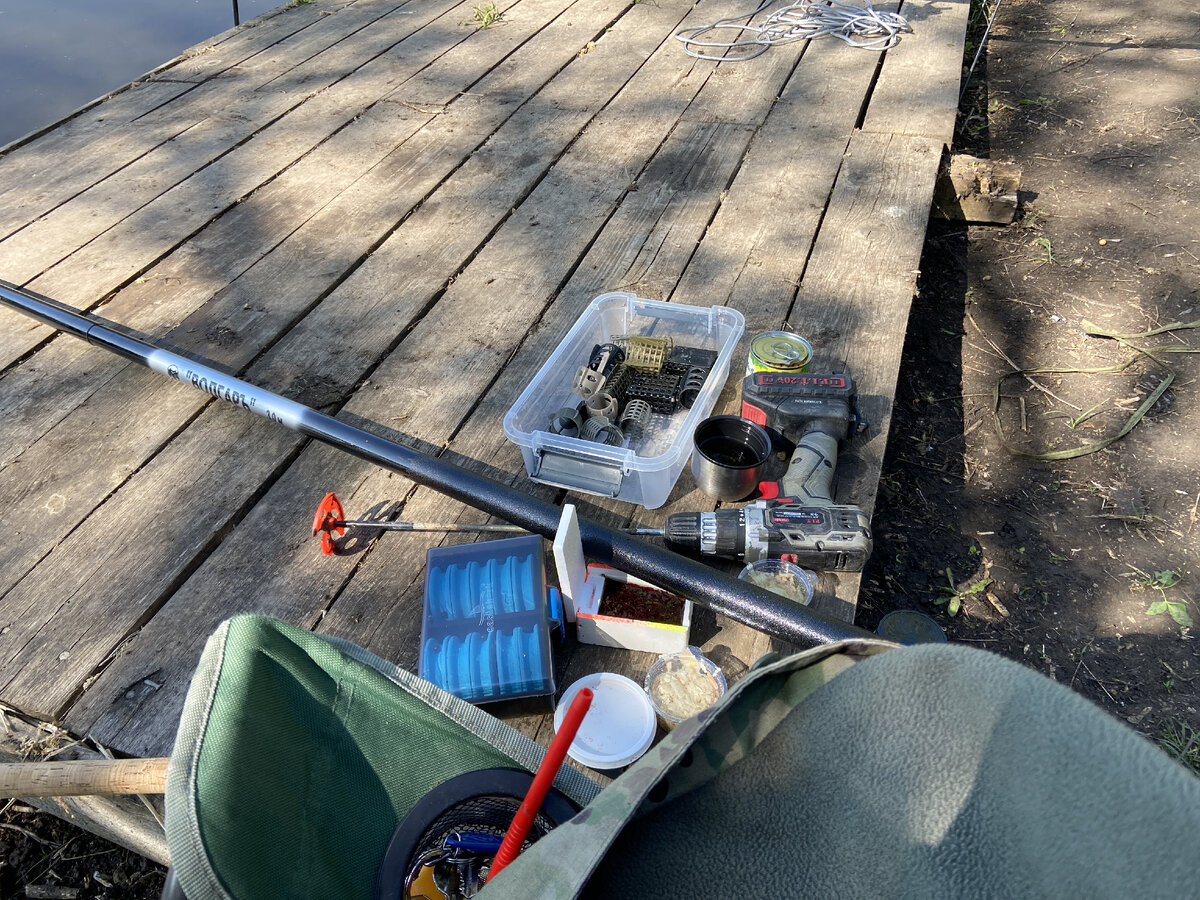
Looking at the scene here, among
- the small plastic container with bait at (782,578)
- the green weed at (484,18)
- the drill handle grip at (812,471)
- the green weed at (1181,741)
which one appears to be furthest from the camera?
the green weed at (484,18)

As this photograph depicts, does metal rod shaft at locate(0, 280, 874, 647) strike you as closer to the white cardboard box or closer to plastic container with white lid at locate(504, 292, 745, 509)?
the white cardboard box

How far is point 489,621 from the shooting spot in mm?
1404

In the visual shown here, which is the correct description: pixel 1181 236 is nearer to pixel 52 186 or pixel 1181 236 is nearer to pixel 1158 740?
pixel 1158 740

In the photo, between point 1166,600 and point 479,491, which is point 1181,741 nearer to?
point 1166,600

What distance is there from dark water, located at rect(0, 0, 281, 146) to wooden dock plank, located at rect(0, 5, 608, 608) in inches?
108

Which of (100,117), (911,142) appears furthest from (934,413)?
(100,117)

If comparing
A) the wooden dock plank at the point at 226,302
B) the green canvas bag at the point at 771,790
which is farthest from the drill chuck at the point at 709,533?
the wooden dock plank at the point at 226,302

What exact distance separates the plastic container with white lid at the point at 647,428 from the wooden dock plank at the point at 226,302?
594mm

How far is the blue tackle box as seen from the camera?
1.33 m

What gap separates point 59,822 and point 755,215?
2.49 metres

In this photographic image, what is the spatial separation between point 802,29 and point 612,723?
11.7 ft

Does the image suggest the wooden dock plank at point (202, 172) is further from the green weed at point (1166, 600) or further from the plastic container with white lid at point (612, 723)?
the green weed at point (1166, 600)

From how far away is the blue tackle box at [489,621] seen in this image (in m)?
1.33

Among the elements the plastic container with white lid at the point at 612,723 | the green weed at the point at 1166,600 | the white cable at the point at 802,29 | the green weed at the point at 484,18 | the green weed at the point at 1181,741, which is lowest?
the green weed at the point at 1181,741
